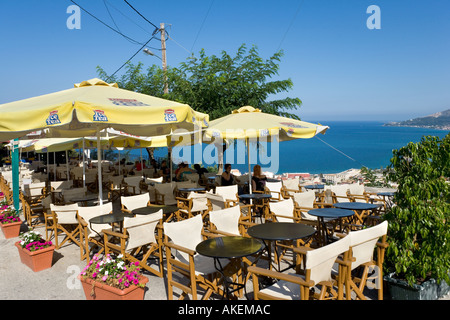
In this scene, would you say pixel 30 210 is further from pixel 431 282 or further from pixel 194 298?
pixel 431 282

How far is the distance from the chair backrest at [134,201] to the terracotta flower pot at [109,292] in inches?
96.3

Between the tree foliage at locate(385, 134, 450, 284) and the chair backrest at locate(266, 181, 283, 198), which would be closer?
the tree foliage at locate(385, 134, 450, 284)

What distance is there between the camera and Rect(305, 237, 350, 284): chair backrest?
2.55m

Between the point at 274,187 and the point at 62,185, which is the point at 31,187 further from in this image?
the point at 274,187

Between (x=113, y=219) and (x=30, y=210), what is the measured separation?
3270 millimetres

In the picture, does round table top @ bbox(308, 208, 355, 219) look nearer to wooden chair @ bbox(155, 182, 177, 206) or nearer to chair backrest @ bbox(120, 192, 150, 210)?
chair backrest @ bbox(120, 192, 150, 210)

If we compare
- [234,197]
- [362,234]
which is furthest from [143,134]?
[362,234]

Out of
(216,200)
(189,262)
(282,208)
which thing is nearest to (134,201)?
(216,200)

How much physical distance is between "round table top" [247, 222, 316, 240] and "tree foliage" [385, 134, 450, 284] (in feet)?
3.16

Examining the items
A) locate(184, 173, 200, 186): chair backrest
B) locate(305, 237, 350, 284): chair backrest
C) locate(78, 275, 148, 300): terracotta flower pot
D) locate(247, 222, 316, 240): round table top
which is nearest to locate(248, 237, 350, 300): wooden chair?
locate(305, 237, 350, 284): chair backrest

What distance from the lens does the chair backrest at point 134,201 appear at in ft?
19.6

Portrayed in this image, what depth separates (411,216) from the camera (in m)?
3.63

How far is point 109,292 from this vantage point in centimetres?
336

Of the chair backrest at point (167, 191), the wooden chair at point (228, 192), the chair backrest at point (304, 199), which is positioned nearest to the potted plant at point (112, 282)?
the chair backrest at point (304, 199)
